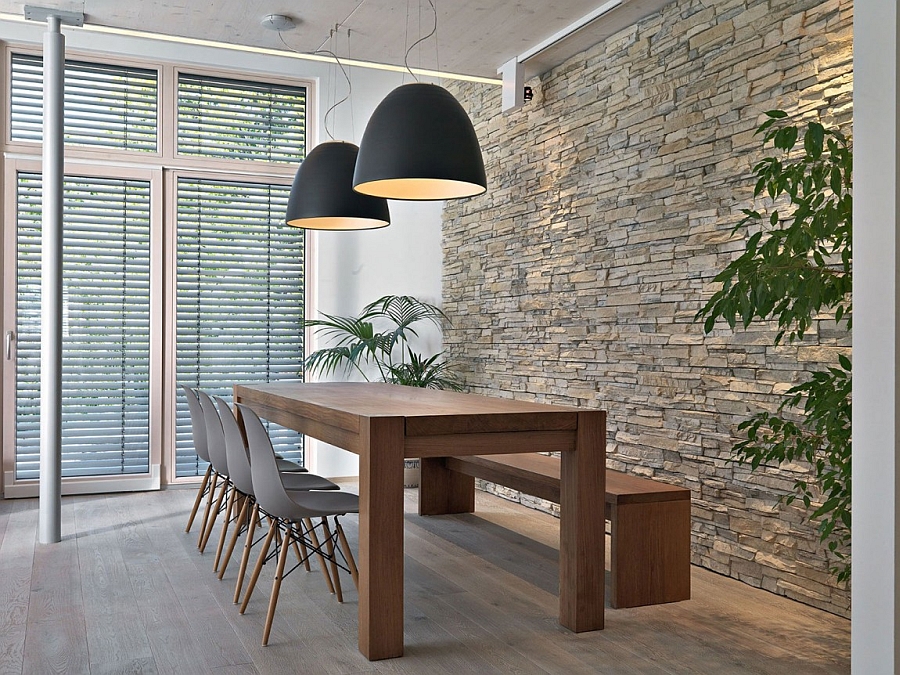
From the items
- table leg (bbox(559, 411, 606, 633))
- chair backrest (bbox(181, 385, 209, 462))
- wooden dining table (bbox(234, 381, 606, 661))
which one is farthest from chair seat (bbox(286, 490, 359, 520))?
chair backrest (bbox(181, 385, 209, 462))

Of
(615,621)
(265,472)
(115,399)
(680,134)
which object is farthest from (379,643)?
(115,399)

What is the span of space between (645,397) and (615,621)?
1.54 m

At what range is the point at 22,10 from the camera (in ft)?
16.2

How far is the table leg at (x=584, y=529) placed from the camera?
3357 millimetres

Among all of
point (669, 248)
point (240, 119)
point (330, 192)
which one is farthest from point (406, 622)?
point (240, 119)

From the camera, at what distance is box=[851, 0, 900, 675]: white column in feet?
7.52

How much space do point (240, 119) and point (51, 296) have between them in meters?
2.53

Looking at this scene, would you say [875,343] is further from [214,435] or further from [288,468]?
[288,468]

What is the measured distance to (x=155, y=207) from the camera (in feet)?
21.2

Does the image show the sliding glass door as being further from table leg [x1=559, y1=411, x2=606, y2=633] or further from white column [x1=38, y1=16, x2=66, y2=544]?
table leg [x1=559, y1=411, x2=606, y2=633]

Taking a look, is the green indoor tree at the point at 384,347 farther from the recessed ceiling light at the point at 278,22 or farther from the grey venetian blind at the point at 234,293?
the recessed ceiling light at the point at 278,22

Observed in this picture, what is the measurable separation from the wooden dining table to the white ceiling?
237 cm

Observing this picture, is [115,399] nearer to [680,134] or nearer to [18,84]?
[18,84]

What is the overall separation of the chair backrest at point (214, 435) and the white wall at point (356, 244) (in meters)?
2.65
